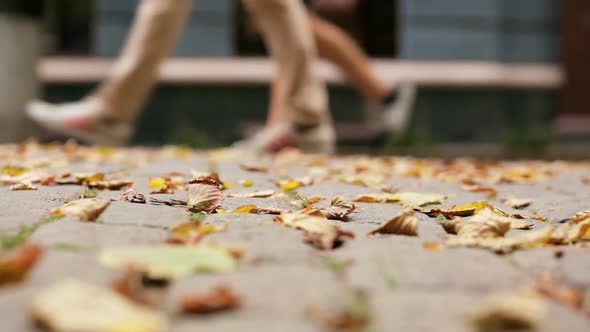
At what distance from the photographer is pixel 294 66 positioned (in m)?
3.95

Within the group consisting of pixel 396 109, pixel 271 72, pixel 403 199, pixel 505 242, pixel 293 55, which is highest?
pixel 293 55

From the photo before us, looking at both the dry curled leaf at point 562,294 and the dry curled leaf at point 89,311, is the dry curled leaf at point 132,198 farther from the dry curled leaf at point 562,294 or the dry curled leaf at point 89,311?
the dry curled leaf at point 562,294

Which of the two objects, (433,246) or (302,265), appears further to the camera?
(433,246)

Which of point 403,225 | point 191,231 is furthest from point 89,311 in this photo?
point 403,225

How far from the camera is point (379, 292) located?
1.05 meters

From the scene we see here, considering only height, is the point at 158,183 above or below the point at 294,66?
below

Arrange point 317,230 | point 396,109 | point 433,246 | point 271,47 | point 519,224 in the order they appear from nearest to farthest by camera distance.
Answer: point 433,246
point 317,230
point 519,224
point 271,47
point 396,109

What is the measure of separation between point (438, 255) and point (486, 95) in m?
7.86

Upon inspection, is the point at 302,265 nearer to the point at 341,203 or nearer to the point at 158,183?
the point at 341,203

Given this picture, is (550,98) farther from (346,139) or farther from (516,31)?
(346,139)

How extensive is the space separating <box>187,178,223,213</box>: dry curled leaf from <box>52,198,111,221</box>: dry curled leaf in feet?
0.91

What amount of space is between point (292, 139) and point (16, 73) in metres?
4.18

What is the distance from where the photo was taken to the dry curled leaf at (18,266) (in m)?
1.01

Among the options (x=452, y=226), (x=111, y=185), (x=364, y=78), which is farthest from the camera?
(x=364, y=78)
